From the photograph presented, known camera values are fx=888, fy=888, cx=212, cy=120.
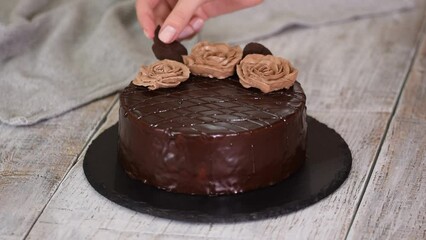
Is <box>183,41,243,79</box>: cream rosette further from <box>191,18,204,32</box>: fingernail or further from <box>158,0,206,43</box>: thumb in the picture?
<box>191,18,204,32</box>: fingernail

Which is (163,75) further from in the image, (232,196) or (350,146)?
(350,146)

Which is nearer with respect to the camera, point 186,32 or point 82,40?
point 186,32

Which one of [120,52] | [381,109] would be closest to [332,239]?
[381,109]

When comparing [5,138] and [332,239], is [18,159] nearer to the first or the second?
[5,138]

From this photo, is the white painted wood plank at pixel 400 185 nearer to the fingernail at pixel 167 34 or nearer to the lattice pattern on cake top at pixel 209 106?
the lattice pattern on cake top at pixel 209 106

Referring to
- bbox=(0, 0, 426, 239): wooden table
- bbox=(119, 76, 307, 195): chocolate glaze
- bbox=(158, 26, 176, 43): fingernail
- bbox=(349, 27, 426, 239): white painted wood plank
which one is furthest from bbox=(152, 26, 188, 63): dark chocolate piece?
bbox=(349, 27, 426, 239): white painted wood plank

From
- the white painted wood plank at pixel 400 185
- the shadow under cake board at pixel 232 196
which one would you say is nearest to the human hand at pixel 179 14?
the shadow under cake board at pixel 232 196

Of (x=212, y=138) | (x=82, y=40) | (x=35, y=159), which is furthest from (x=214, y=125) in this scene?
(x=82, y=40)
